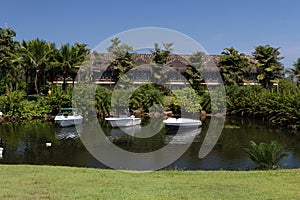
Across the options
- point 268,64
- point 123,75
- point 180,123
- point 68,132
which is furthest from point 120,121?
point 268,64

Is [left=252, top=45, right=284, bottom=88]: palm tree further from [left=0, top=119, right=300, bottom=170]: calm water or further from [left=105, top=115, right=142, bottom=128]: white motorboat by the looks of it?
[left=105, top=115, right=142, bottom=128]: white motorboat

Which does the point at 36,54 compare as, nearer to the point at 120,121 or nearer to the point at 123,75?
the point at 123,75

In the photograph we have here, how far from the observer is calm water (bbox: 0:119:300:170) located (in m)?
15.3

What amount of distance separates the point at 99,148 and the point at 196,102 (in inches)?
786

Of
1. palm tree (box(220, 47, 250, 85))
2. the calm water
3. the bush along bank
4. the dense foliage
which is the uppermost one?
palm tree (box(220, 47, 250, 85))

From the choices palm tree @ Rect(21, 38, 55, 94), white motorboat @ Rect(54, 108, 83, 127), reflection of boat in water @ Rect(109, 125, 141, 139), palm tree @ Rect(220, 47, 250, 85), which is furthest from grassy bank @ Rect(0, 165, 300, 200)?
palm tree @ Rect(220, 47, 250, 85)

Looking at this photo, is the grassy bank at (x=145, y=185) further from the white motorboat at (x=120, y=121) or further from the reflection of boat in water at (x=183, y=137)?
the white motorboat at (x=120, y=121)

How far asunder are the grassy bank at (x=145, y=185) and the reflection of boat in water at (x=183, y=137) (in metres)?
11.5

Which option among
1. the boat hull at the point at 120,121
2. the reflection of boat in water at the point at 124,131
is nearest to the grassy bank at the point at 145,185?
the reflection of boat in water at the point at 124,131

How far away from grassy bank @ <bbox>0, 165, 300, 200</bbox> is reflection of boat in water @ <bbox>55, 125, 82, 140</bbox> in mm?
13471

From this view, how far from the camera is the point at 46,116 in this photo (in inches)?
Answer: 1373

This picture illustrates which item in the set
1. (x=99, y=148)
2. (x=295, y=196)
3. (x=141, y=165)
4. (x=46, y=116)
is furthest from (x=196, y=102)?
(x=295, y=196)

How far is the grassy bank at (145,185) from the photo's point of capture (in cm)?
679

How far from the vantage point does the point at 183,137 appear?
75.5 ft
